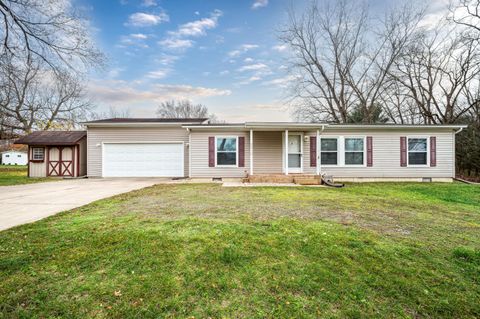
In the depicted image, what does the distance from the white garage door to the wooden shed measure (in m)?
2.30

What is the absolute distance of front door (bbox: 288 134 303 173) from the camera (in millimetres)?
11961

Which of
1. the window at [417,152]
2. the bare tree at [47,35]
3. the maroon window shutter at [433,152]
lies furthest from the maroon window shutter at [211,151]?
the maroon window shutter at [433,152]

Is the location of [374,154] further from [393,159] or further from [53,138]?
[53,138]

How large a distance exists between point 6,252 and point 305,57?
2287 cm

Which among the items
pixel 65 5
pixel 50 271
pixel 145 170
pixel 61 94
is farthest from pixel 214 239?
pixel 61 94

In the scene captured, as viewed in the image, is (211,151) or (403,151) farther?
(403,151)

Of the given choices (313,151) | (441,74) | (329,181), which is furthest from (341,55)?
(329,181)

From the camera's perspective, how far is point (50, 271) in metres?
2.50

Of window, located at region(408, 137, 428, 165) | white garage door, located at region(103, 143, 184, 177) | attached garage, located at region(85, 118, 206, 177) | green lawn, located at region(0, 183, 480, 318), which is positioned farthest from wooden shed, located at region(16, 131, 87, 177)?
window, located at region(408, 137, 428, 165)

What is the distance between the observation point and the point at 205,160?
39.5 feet

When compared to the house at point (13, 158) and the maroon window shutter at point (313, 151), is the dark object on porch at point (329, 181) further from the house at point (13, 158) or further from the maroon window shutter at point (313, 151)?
the house at point (13, 158)

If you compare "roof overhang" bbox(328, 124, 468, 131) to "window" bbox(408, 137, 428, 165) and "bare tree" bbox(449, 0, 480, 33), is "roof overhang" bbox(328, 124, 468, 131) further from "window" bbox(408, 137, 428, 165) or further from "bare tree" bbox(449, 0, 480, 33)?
"bare tree" bbox(449, 0, 480, 33)

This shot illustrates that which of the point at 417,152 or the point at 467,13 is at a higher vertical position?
the point at 467,13

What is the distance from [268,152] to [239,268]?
981cm
